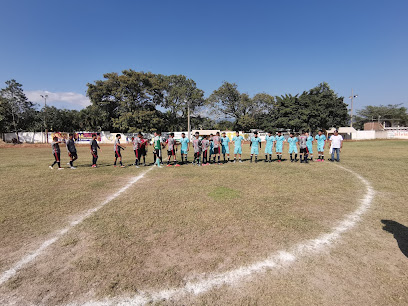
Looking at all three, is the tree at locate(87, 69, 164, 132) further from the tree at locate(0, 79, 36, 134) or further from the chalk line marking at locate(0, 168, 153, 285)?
the chalk line marking at locate(0, 168, 153, 285)

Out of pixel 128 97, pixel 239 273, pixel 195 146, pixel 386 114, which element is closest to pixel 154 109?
pixel 128 97

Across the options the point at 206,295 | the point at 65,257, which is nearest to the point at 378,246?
the point at 206,295

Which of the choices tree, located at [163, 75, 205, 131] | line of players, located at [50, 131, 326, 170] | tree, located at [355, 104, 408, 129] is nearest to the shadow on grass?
line of players, located at [50, 131, 326, 170]

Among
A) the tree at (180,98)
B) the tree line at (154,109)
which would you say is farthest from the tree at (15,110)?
the tree at (180,98)

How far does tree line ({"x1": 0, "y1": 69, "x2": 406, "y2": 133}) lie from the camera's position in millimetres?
43781

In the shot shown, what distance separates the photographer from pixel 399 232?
13.3ft

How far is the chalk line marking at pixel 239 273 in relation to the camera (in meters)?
2.53

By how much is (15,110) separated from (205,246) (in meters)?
57.4

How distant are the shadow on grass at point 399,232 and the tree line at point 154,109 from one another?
3817 cm

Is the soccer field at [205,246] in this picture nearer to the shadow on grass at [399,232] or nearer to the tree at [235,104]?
the shadow on grass at [399,232]

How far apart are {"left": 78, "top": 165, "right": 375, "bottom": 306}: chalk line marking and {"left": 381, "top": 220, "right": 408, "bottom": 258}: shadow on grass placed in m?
0.59

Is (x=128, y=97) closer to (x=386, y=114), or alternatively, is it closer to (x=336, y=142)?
(x=336, y=142)

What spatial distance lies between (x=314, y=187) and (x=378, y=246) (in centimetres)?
375

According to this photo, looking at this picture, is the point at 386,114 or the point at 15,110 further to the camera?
the point at 386,114
